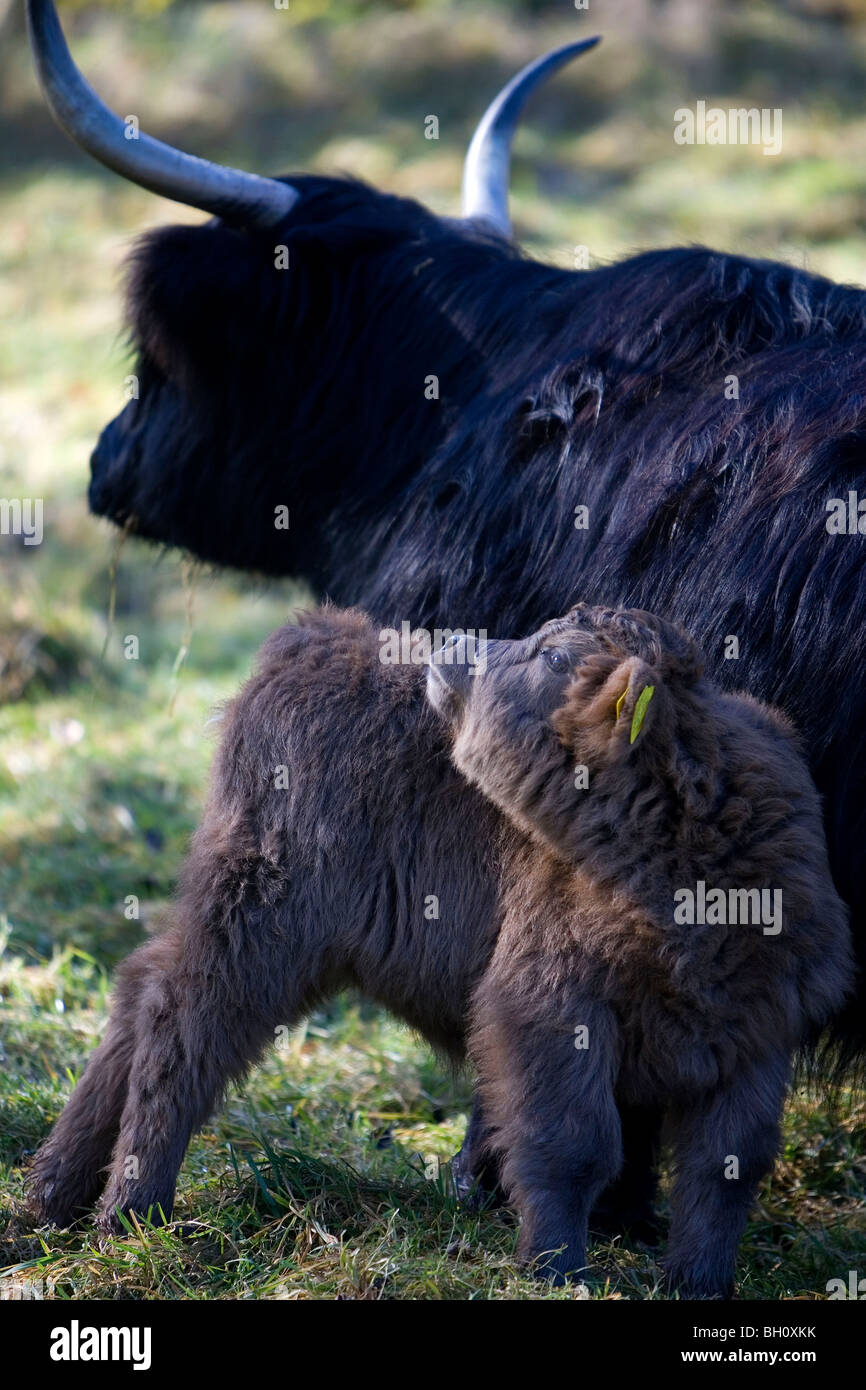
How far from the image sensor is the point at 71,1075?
15.1 feet

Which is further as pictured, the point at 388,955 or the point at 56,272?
the point at 56,272

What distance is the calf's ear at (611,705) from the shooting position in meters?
3.31

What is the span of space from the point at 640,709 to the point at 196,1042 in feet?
4.12

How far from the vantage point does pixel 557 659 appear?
3.58 meters

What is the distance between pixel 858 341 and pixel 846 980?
1707mm

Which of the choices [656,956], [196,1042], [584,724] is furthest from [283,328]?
[656,956]

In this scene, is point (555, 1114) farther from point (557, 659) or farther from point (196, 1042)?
point (557, 659)

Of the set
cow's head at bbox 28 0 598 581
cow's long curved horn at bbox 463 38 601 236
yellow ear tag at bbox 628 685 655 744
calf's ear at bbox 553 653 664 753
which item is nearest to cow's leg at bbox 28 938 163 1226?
calf's ear at bbox 553 653 664 753

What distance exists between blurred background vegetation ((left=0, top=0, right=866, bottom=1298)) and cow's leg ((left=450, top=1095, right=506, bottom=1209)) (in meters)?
0.08

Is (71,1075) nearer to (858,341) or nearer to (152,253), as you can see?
(152,253)

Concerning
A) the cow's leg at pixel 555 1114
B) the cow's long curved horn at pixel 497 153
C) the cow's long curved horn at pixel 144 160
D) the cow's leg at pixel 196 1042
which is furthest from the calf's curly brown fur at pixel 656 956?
the cow's long curved horn at pixel 497 153

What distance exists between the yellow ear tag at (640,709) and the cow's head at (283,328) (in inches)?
69.9

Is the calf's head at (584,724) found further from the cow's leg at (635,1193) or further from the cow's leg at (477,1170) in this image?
the cow's leg at (635,1193)
